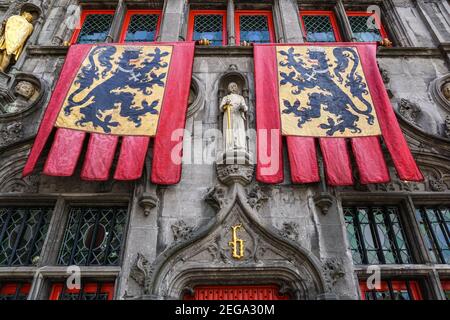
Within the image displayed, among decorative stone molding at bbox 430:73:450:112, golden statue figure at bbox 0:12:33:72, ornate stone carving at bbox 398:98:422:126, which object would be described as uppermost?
golden statue figure at bbox 0:12:33:72

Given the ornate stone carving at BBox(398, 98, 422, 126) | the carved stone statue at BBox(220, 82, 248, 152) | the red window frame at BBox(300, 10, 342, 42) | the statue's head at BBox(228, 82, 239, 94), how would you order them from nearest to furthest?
the carved stone statue at BBox(220, 82, 248, 152) → the statue's head at BBox(228, 82, 239, 94) → the ornate stone carving at BBox(398, 98, 422, 126) → the red window frame at BBox(300, 10, 342, 42)

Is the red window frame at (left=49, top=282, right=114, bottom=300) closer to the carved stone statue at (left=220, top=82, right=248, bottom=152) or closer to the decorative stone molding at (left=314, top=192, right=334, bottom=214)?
the carved stone statue at (left=220, top=82, right=248, bottom=152)

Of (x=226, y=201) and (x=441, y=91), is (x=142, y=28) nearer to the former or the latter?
(x=226, y=201)

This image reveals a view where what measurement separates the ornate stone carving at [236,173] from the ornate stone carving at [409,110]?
4.15 meters

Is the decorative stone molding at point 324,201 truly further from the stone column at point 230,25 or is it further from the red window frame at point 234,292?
the stone column at point 230,25

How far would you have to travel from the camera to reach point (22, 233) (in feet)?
20.8

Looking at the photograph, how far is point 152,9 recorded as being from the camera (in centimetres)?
1052

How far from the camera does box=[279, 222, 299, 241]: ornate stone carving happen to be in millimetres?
5902

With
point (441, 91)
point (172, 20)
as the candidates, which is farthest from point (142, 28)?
point (441, 91)

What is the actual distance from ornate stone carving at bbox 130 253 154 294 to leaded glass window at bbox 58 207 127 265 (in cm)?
65

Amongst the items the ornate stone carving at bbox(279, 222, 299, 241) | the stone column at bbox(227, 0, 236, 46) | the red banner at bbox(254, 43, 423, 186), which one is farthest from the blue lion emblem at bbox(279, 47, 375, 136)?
the ornate stone carving at bbox(279, 222, 299, 241)

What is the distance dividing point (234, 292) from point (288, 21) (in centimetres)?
789

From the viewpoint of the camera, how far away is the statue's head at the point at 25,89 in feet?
26.1

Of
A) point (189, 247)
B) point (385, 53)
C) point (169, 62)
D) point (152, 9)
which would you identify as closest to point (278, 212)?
point (189, 247)
